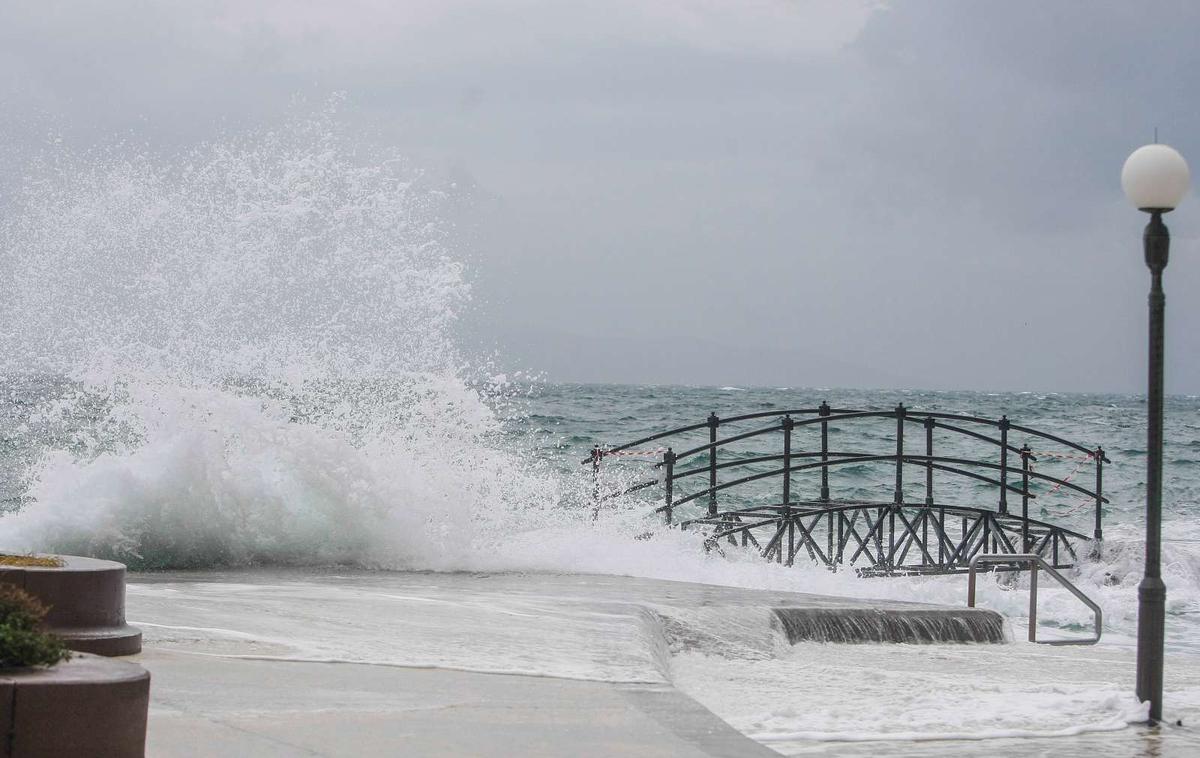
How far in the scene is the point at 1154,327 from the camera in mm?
9062

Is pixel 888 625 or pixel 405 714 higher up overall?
pixel 888 625

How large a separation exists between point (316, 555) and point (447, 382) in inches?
118

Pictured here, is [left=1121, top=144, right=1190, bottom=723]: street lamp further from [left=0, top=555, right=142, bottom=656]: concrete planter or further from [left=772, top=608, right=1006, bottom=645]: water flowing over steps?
[left=0, top=555, right=142, bottom=656]: concrete planter

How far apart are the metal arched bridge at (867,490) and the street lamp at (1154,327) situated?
483 centimetres

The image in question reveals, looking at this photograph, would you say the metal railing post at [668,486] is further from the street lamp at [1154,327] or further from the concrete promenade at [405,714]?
the concrete promenade at [405,714]

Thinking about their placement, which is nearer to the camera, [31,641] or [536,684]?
[31,641]

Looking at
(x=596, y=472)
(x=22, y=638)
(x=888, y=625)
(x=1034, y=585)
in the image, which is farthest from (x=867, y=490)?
(x=22, y=638)

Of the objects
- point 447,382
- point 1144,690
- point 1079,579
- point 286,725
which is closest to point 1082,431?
point 1079,579

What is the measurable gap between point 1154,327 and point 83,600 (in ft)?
20.7

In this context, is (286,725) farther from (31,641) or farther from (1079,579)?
(1079,579)

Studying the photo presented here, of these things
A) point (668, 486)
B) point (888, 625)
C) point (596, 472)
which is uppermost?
point (596, 472)

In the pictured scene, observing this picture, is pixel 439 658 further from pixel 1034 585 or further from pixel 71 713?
pixel 1034 585

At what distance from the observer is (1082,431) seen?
58656 mm

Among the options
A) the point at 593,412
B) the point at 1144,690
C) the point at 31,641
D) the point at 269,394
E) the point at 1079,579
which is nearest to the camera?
the point at 31,641
